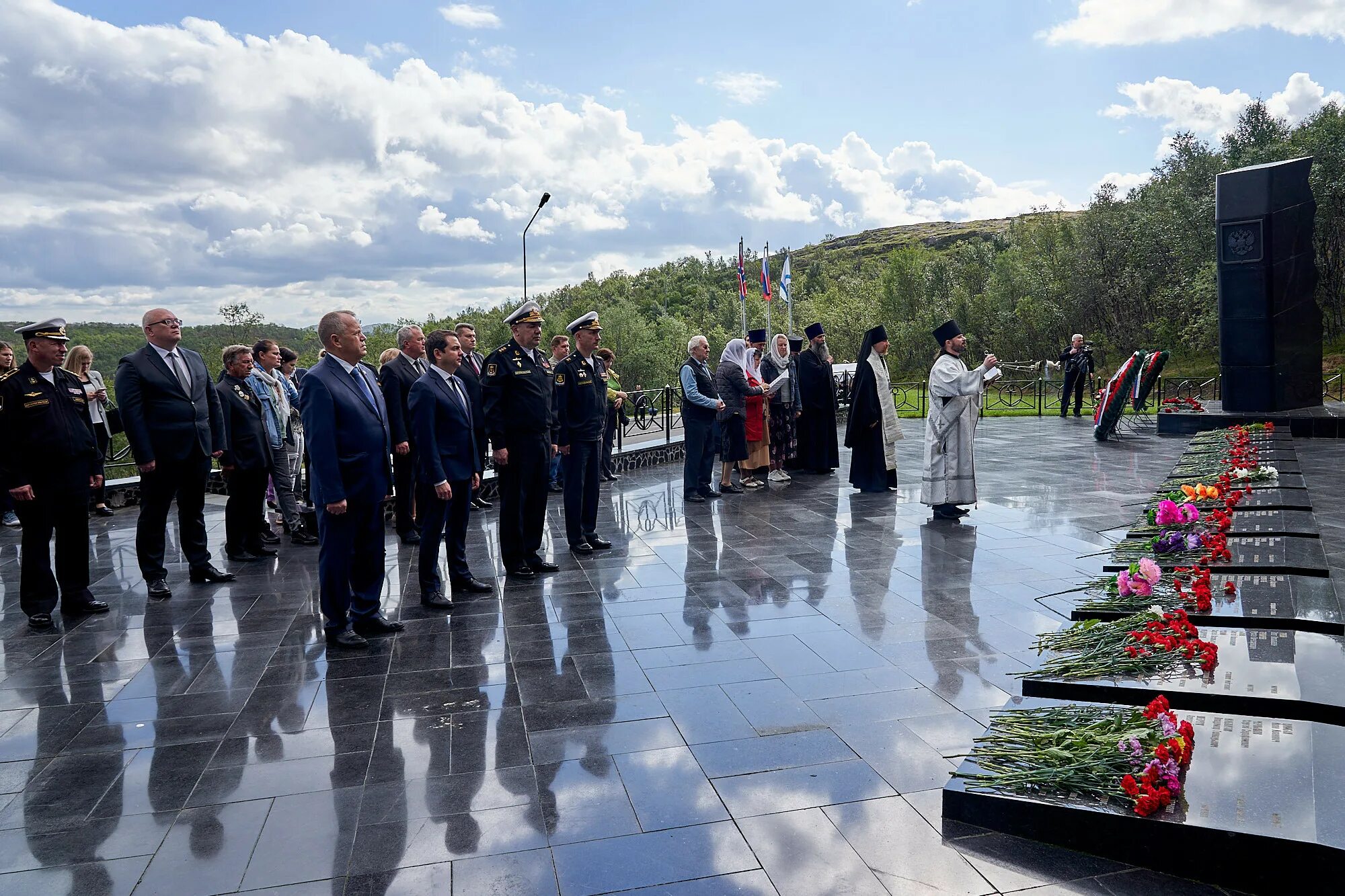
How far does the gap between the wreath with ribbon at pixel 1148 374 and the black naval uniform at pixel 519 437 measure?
11916mm

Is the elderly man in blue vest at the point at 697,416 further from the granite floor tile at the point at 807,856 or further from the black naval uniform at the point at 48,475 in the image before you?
the granite floor tile at the point at 807,856

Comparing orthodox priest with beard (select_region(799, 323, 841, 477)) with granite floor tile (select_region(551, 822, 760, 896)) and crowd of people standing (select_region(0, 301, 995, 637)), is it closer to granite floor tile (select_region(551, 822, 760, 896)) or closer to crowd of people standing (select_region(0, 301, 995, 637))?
crowd of people standing (select_region(0, 301, 995, 637))

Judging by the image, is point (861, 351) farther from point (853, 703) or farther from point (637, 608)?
point (853, 703)

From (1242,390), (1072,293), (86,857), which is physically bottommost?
(86,857)

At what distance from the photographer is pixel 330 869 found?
279cm

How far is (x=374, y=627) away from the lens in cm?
521

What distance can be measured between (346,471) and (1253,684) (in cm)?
446

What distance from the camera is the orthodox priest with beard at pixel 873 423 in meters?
9.63

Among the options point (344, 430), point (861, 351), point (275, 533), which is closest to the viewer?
point (344, 430)

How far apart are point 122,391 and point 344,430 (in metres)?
2.19

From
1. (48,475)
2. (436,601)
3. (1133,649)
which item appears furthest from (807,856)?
(48,475)

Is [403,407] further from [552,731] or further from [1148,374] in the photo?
[1148,374]

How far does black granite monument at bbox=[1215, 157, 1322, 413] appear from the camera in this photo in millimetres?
13828

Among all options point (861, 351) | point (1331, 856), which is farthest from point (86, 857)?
point (861, 351)
